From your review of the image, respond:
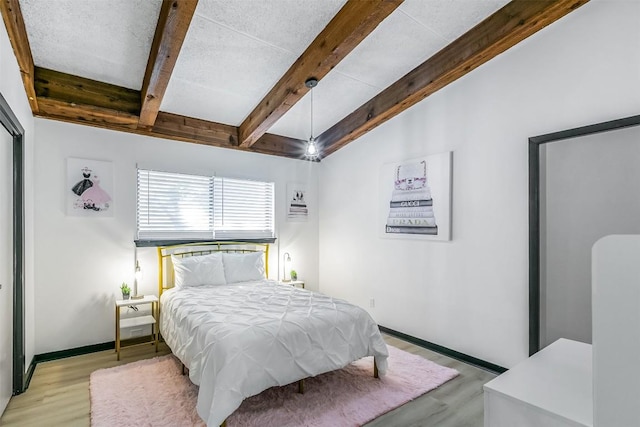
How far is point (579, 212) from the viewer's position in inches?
105

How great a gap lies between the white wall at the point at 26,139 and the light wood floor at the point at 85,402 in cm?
32

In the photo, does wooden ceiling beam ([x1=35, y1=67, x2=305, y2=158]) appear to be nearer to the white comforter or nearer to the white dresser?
the white comforter

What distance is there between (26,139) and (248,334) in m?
2.62

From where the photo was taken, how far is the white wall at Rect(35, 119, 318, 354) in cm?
346

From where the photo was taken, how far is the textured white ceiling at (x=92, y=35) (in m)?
2.47

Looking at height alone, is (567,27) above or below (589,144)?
above

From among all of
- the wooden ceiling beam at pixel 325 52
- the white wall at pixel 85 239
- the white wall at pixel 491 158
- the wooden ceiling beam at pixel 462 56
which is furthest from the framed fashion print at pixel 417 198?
the white wall at pixel 85 239

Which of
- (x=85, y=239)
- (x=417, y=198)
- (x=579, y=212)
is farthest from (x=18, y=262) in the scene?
(x=579, y=212)

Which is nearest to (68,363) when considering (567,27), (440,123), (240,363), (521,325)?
(240,363)

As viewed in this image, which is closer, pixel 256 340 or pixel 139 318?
pixel 256 340

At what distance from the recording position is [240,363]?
219 cm

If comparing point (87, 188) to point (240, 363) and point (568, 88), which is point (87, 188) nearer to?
point (240, 363)

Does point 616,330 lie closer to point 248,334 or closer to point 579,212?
point 248,334

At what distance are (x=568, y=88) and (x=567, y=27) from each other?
500mm
